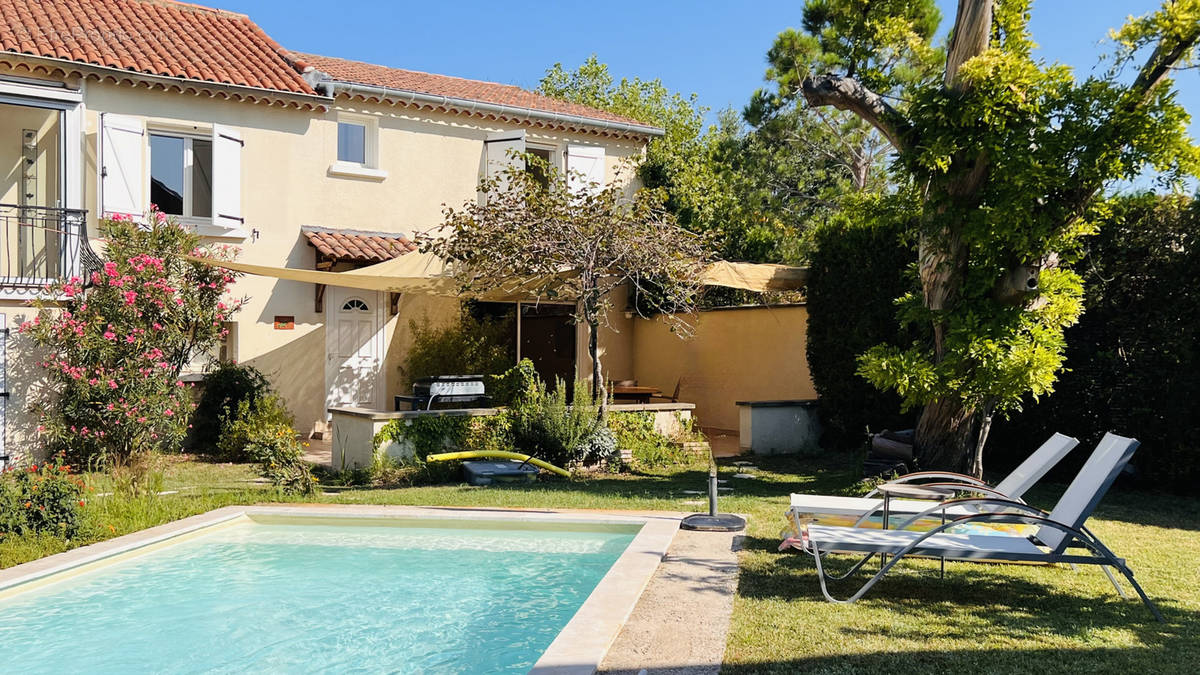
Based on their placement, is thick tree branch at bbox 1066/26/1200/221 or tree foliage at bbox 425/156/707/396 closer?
thick tree branch at bbox 1066/26/1200/221

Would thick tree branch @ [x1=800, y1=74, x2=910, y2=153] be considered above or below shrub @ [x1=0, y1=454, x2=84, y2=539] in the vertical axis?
above

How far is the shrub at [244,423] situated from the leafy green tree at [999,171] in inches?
353

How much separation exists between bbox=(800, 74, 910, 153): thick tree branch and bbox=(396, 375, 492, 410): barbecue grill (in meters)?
6.94

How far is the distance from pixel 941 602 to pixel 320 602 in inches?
177

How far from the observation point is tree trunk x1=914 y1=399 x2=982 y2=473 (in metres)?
10.2

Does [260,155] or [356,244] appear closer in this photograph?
[260,155]

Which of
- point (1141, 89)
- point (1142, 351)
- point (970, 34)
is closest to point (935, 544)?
point (1141, 89)

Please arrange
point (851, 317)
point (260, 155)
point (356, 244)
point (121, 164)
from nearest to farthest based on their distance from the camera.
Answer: point (851, 317) < point (121, 164) < point (260, 155) < point (356, 244)

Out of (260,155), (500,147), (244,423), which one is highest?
(500,147)

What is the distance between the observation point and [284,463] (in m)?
10.7

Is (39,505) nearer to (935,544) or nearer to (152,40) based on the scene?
(935,544)

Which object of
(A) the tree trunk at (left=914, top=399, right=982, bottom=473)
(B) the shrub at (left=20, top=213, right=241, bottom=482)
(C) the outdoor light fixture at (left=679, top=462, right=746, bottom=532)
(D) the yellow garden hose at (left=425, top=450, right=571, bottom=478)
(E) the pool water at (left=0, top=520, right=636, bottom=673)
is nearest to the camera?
(E) the pool water at (left=0, top=520, right=636, bottom=673)

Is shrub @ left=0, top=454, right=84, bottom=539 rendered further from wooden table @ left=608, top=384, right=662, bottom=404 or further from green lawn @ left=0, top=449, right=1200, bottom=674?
wooden table @ left=608, top=384, right=662, bottom=404

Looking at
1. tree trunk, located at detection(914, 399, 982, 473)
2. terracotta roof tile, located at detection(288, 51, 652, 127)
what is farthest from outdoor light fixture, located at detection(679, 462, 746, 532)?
terracotta roof tile, located at detection(288, 51, 652, 127)
